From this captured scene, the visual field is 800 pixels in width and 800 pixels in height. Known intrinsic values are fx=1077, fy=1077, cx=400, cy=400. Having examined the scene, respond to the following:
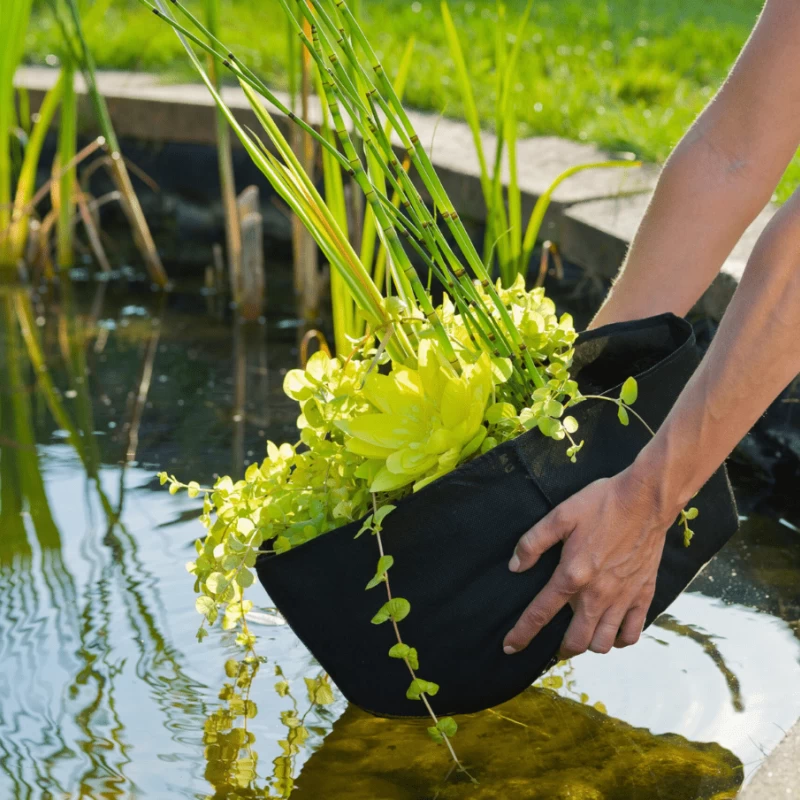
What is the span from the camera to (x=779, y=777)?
2.49ft

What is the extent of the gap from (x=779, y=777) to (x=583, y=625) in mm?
268

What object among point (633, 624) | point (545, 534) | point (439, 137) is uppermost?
point (439, 137)

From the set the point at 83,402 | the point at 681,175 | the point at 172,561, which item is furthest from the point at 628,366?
the point at 83,402

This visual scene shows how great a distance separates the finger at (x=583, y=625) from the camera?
0.99 m

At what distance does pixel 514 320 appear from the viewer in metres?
1.10

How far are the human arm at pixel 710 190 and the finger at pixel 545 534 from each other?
35cm

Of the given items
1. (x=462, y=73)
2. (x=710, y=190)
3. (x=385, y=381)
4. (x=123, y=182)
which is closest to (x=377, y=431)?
(x=385, y=381)

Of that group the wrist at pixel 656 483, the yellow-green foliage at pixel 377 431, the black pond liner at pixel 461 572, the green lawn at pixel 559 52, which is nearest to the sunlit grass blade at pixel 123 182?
the green lawn at pixel 559 52

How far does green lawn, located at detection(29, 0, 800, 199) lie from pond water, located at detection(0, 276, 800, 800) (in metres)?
1.17

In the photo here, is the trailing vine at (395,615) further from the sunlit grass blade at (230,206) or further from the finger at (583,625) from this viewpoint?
the sunlit grass blade at (230,206)

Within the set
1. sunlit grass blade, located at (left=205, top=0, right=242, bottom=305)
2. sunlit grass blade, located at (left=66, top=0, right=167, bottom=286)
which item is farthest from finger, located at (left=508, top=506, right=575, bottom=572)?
sunlit grass blade, located at (left=205, top=0, right=242, bottom=305)

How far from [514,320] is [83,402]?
1.24m

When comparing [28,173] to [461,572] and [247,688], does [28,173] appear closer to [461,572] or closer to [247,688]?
Answer: [247,688]

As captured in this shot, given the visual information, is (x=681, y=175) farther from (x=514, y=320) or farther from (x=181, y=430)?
(x=181, y=430)
